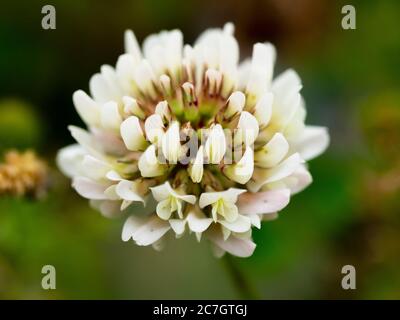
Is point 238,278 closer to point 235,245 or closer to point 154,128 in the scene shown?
point 235,245

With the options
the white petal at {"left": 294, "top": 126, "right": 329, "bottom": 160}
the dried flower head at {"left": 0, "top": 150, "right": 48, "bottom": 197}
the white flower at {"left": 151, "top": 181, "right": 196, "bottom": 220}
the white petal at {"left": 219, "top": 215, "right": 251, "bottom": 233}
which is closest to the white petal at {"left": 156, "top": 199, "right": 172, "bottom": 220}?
the white flower at {"left": 151, "top": 181, "right": 196, "bottom": 220}

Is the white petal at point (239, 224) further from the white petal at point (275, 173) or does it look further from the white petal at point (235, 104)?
the white petal at point (235, 104)

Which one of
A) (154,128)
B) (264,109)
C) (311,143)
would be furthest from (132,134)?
(311,143)

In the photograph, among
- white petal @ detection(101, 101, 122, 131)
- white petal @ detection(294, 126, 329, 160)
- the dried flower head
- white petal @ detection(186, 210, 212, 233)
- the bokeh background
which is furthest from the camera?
the bokeh background

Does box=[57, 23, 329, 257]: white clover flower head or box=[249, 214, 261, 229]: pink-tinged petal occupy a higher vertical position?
box=[57, 23, 329, 257]: white clover flower head

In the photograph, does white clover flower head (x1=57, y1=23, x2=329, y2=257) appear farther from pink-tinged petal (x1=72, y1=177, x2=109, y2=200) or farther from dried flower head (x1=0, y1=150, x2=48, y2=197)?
dried flower head (x1=0, y1=150, x2=48, y2=197)

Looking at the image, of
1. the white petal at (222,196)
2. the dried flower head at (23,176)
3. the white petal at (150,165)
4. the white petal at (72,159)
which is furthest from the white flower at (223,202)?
the dried flower head at (23,176)
